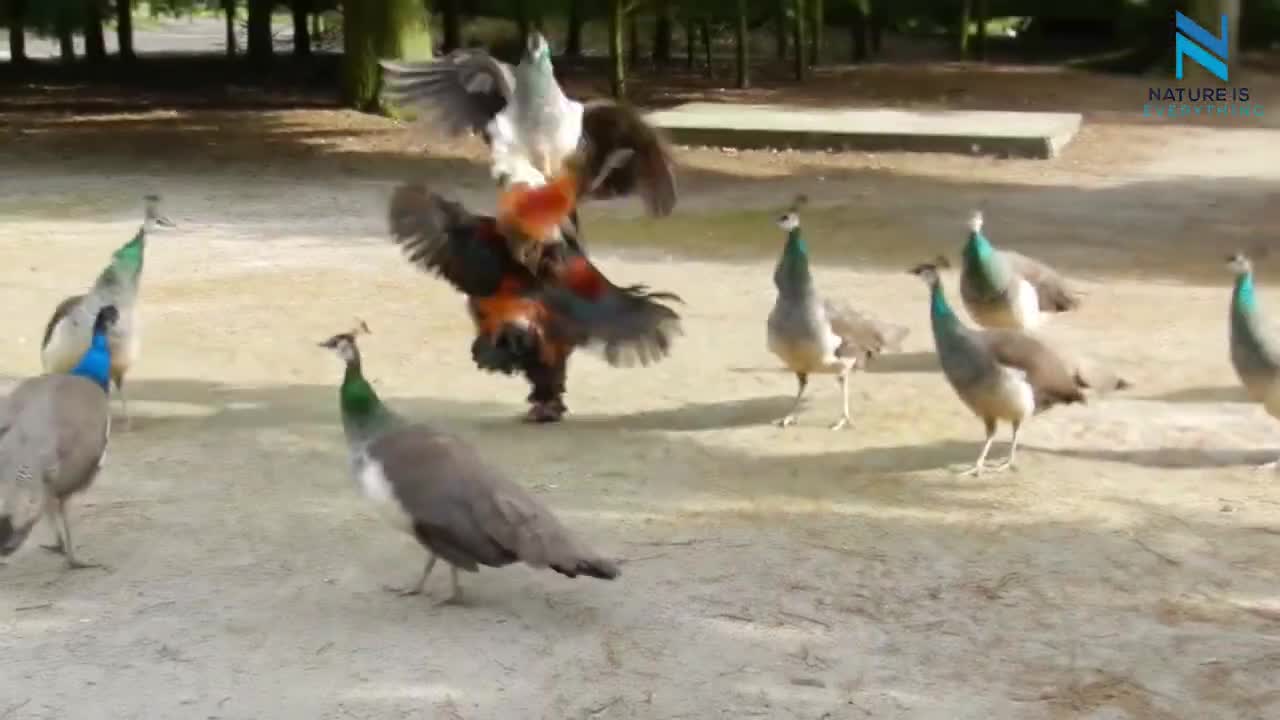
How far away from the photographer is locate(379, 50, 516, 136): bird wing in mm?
6230

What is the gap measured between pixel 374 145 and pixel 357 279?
254 inches

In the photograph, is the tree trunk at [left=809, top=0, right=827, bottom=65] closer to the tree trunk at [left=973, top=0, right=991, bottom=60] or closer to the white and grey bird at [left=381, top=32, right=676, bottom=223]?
the tree trunk at [left=973, top=0, right=991, bottom=60]

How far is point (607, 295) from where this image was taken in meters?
5.95

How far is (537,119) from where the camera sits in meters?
5.93

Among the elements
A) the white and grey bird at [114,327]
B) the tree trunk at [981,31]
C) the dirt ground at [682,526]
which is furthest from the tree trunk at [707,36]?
the white and grey bird at [114,327]

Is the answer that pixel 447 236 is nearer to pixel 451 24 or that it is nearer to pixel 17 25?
pixel 451 24

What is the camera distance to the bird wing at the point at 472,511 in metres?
3.92

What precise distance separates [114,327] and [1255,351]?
4.16 metres

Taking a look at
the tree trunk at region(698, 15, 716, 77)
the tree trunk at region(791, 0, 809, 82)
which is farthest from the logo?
the tree trunk at region(698, 15, 716, 77)

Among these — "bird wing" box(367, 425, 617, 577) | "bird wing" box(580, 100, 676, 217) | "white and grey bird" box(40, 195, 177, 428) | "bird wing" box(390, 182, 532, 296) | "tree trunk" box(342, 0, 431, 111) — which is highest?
"tree trunk" box(342, 0, 431, 111)

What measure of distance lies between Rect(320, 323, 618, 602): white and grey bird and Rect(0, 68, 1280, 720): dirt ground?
0.75 feet

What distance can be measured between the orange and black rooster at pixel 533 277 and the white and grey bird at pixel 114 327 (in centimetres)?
109

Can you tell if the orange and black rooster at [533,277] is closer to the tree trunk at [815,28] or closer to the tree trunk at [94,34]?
the tree trunk at [815,28]

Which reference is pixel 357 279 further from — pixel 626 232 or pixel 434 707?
pixel 434 707
